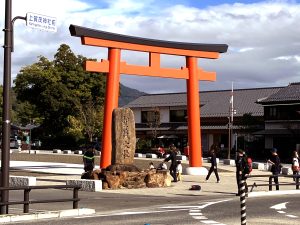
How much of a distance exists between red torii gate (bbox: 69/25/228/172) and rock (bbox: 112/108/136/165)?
14.7ft

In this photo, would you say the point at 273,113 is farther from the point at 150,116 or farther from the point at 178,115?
the point at 150,116

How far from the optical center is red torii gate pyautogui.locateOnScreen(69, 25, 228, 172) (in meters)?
30.9

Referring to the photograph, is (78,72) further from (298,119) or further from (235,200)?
(235,200)

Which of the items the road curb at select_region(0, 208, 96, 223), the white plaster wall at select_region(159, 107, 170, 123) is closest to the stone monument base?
the road curb at select_region(0, 208, 96, 223)

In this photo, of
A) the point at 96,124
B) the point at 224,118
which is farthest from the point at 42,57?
the point at 224,118

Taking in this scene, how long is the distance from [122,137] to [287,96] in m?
37.9

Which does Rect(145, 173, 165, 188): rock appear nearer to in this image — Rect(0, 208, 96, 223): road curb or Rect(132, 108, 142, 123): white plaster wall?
Rect(0, 208, 96, 223): road curb

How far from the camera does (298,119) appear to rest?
194 ft

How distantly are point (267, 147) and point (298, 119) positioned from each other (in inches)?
196

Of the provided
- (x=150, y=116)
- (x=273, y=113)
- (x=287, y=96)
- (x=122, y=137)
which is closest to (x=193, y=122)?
(x=122, y=137)

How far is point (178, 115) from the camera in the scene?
7625 centimetres

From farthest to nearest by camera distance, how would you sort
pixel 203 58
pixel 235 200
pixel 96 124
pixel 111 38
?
1. pixel 96 124
2. pixel 203 58
3. pixel 111 38
4. pixel 235 200

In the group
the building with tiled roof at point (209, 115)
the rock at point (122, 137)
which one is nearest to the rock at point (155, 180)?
the rock at point (122, 137)

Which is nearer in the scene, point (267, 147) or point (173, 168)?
point (173, 168)
